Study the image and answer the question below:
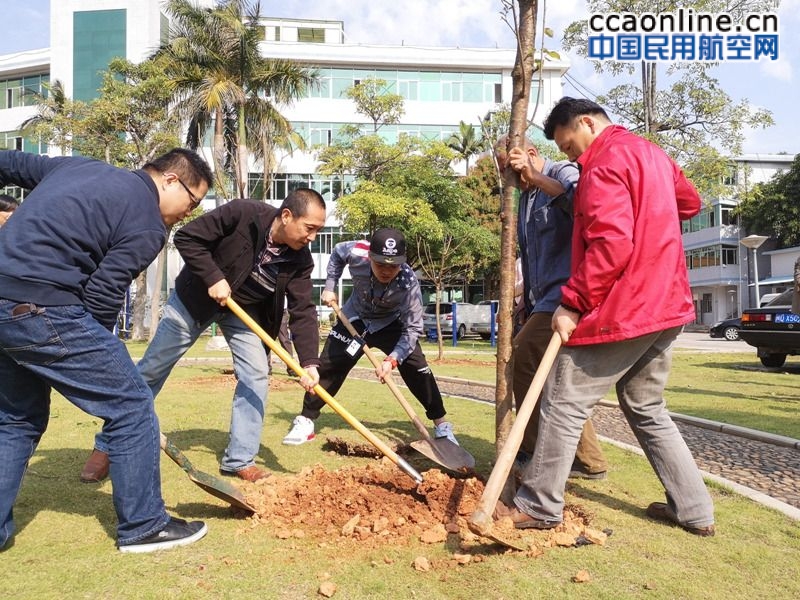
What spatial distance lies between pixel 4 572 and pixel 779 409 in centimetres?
823

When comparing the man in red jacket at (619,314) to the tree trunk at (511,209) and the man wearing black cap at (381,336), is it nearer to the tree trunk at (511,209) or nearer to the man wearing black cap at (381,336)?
the tree trunk at (511,209)

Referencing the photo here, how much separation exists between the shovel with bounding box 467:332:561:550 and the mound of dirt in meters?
0.27

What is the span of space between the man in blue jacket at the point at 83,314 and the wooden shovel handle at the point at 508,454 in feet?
4.58

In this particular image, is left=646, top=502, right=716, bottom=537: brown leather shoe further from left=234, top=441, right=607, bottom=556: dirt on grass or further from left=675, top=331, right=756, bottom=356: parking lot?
left=675, top=331, right=756, bottom=356: parking lot

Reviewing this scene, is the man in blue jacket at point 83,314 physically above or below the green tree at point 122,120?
below

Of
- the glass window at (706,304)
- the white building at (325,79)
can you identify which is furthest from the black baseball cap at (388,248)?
the glass window at (706,304)

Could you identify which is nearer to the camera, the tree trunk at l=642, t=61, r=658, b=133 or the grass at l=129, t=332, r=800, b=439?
the grass at l=129, t=332, r=800, b=439

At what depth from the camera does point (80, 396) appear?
9.36ft

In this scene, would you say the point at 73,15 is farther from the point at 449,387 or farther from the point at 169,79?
the point at 449,387

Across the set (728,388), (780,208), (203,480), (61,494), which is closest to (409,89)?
(780,208)

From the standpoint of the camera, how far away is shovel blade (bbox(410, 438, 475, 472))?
4.33 meters

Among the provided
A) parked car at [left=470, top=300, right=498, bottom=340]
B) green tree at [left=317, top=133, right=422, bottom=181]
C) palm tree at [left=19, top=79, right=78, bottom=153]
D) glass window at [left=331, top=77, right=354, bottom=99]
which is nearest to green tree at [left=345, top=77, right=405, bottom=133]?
green tree at [left=317, top=133, right=422, bottom=181]

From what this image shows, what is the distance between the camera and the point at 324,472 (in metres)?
4.11

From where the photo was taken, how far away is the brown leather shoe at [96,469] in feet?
13.4
